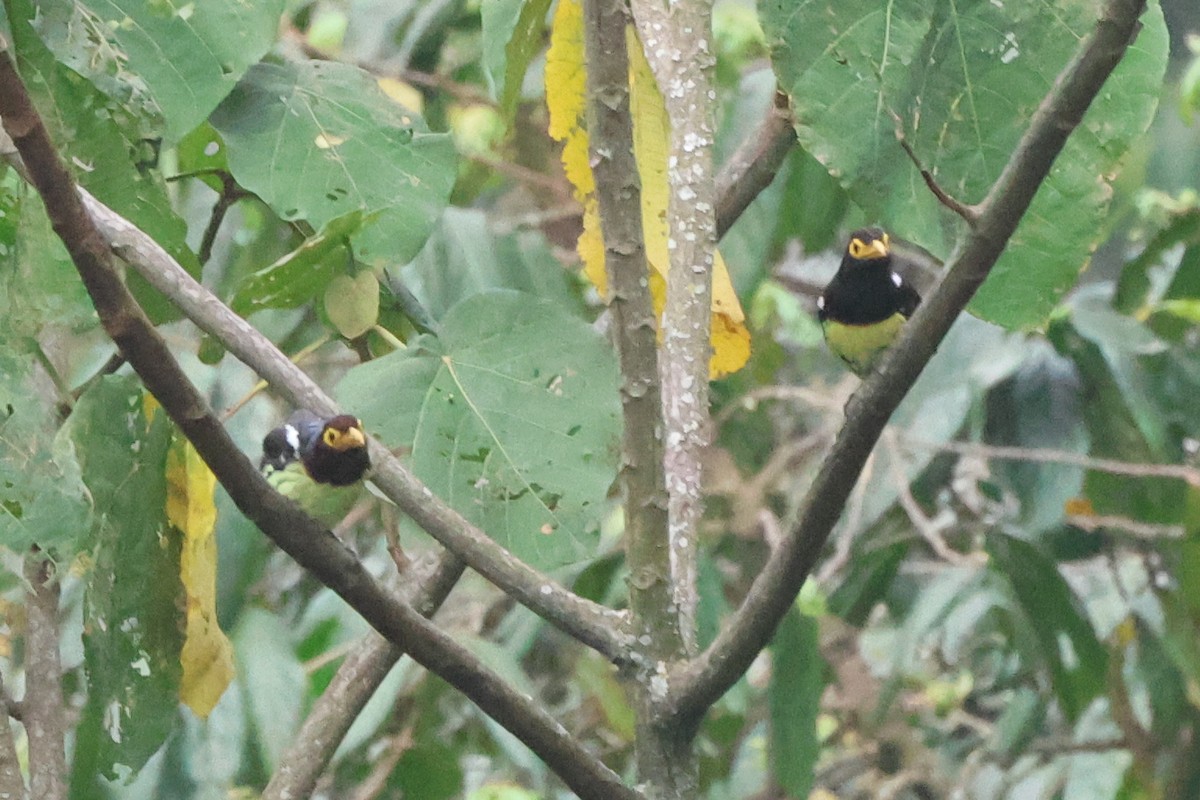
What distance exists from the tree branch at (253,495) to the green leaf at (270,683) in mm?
891

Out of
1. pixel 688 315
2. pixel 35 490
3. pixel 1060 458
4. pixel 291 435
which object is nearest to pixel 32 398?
pixel 35 490

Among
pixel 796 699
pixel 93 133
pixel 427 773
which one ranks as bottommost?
pixel 427 773

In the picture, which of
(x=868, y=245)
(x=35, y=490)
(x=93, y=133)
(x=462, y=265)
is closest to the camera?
(x=35, y=490)

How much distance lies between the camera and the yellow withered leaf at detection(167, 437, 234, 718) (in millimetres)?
942

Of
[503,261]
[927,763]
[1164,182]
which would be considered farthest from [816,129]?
[927,763]

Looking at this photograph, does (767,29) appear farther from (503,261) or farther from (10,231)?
(503,261)

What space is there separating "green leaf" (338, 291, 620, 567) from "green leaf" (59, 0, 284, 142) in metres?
0.22

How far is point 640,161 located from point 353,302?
25 cm

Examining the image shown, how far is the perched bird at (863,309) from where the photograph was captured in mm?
1251

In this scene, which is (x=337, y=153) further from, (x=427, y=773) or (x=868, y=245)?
(x=427, y=773)

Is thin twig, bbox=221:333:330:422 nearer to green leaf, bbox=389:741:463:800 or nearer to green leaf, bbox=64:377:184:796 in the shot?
green leaf, bbox=64:377:184:796

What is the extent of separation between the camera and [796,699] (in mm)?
1787

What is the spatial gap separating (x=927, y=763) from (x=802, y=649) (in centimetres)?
167

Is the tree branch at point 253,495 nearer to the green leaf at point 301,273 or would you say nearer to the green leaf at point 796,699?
the green leaf at point 301,273
